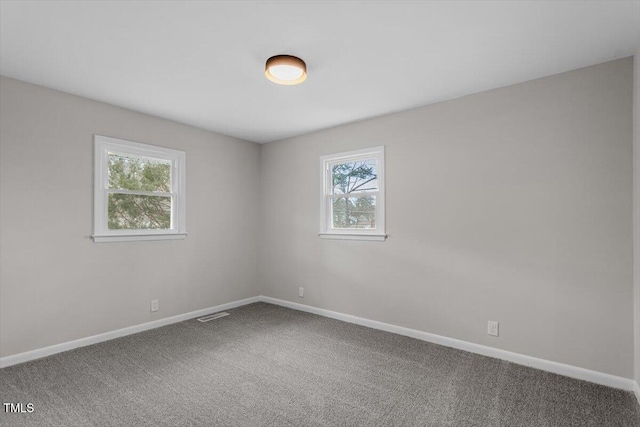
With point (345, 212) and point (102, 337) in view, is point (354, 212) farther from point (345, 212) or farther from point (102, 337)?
point (102, 337)

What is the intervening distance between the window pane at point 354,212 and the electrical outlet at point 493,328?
1.54 m

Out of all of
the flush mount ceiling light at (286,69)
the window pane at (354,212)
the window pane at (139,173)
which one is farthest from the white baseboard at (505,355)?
the flush mount ceiling light at (286,69)

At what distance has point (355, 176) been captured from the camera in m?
4.07

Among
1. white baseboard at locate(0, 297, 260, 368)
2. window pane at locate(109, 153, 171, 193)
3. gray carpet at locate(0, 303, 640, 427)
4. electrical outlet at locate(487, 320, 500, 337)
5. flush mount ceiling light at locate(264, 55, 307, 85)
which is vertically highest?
flush mount ceiling light at locate(264, 55, 307, 85)

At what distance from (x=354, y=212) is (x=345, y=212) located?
0.46 feet

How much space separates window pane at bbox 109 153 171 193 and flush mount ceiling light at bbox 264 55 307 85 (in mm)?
2055

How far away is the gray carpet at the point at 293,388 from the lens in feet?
6.70

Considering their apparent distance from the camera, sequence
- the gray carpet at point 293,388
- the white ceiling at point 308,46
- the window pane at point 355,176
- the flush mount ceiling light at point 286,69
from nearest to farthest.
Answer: the white ceiling at point 308,46 < the gray carpet at point 293,388 < the flush mount ceiling light at point 286,69 < the window pane at point 355,176

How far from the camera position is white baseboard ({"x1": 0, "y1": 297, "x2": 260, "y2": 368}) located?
9.04ft

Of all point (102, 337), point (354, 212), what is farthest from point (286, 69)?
point (102, 337)

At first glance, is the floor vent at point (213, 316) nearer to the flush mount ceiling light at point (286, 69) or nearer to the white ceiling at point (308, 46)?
the white ceiling at point (308, 46)

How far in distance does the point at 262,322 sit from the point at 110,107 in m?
2.89

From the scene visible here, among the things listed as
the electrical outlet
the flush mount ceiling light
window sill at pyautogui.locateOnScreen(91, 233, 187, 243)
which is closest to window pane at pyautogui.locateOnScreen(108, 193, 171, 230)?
window sill at pyautogui.locateOnScreen(91, 233, 187, 243)

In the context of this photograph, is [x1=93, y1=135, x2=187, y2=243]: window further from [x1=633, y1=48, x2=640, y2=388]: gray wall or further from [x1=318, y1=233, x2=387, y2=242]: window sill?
[x1=633, y1=48, x2=640, y2=388]: gray wall
